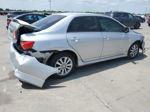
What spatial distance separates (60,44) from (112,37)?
182cm

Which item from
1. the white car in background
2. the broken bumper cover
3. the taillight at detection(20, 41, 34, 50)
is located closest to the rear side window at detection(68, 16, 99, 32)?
the white car in background

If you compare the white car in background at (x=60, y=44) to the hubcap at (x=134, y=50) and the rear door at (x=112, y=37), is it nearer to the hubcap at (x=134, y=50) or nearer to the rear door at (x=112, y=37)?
the rear door at (x=112, y=37)

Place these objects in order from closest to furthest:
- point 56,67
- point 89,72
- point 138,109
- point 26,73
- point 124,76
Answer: point 138,109, point 26,73, point 56,67, point 124,76, point 89,72

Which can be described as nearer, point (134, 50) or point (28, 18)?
point (134, 50)

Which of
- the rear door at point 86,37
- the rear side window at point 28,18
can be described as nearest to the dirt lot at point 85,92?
the rear door at point 86,37

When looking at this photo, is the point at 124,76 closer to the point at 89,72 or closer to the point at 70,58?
the point at 89,72

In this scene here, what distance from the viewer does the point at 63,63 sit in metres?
3.82

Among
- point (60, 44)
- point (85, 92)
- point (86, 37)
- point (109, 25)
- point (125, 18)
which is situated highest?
point (125, 18)

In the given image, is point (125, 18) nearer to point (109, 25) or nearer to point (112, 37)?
point (109, 25)

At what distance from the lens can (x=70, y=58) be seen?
153 inches

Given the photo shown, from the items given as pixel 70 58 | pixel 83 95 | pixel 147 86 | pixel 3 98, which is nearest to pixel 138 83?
pixel 147 86

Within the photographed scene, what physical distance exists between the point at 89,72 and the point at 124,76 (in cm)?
96

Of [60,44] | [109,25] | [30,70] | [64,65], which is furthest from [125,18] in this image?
[30,70]

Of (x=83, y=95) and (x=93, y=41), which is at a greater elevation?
(x=93, y=41)
